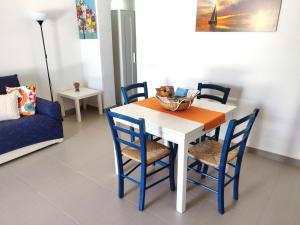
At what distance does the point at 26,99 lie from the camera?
302 centimetres

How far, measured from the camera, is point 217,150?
82.7 inches

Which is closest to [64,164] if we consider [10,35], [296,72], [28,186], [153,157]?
[28,186]

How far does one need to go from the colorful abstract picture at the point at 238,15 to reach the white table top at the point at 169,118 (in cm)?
96

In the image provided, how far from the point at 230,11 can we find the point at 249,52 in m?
0.50

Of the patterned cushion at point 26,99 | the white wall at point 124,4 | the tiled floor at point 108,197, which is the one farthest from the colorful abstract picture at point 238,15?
the white wall at point 124,4

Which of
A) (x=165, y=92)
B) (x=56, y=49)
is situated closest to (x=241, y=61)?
(x=165, y=92)

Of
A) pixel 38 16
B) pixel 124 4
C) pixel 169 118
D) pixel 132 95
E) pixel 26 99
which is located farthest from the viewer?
pixel 124 4

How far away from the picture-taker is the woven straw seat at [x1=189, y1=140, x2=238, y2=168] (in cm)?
194

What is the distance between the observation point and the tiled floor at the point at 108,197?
1926mm

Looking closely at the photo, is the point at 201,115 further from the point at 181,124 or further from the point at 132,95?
the point at 132,95

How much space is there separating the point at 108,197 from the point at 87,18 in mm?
3049

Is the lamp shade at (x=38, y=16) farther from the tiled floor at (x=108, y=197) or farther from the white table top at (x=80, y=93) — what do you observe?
the tiled floor at (x=108, y=197)

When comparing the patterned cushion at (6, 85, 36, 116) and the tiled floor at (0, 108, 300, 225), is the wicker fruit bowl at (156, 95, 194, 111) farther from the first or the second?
the patterned cushion at (6, 85, 36, 116)

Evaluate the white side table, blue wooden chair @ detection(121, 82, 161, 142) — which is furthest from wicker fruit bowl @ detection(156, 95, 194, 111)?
the white side table
